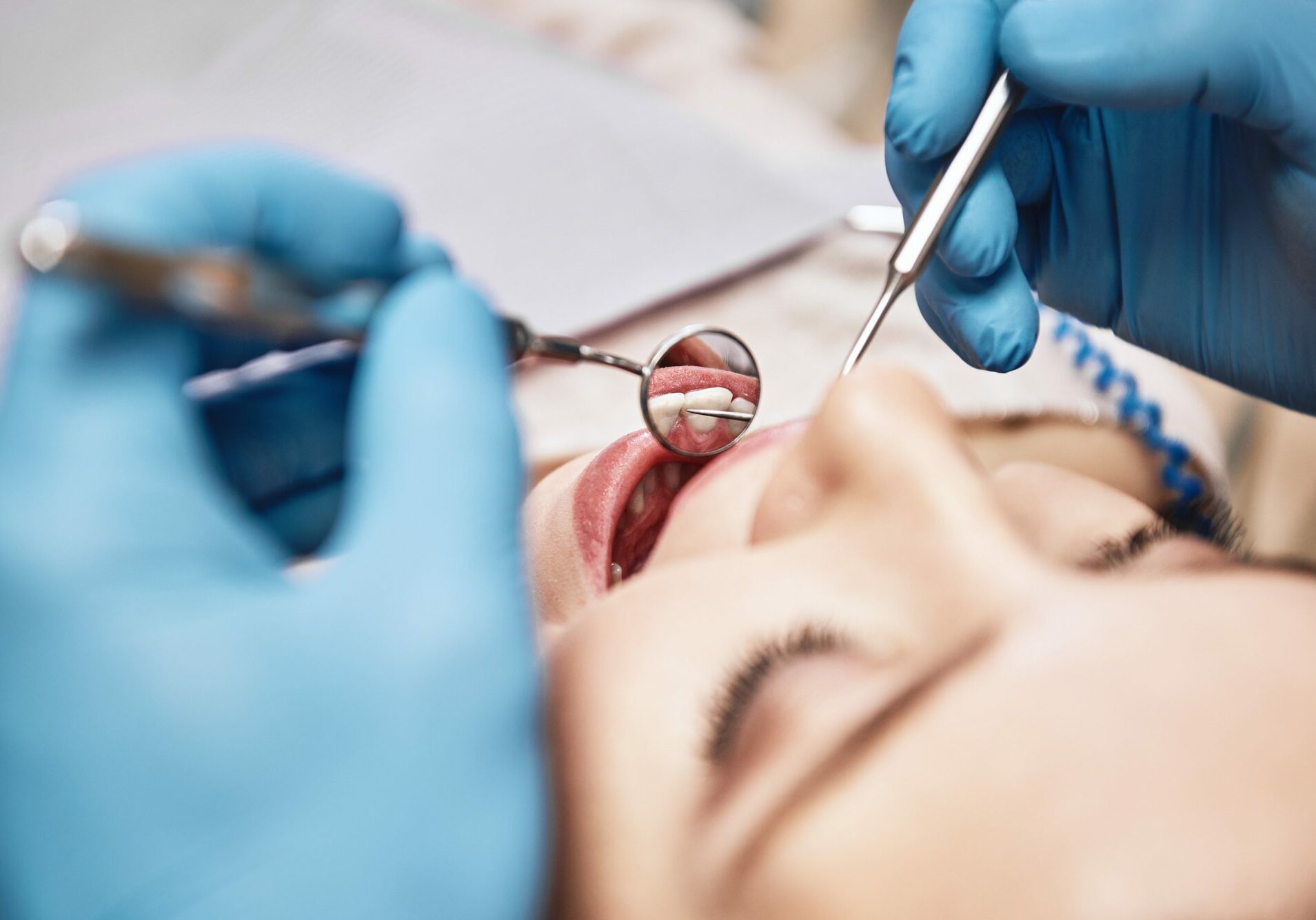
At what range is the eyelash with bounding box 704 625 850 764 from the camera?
485mm

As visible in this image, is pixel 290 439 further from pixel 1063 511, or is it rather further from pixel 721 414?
pixel 1063 511

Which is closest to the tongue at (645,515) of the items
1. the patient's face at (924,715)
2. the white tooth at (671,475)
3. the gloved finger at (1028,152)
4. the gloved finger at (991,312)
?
the white tooth at (671,475)

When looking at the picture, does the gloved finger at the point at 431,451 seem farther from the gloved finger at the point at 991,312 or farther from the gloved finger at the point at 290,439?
the gloved finger at the point at 991,312

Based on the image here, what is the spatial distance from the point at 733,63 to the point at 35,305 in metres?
1.59

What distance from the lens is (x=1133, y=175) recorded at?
0.87m

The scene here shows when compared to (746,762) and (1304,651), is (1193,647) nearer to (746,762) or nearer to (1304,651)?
(1304,651)

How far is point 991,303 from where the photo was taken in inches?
31.2

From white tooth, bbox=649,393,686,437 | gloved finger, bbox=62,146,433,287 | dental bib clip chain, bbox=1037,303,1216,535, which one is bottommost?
dental bib clip chain, bbox=1037,303,1216,535

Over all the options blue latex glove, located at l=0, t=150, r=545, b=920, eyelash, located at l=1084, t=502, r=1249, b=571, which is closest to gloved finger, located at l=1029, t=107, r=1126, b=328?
eyelash, located at l=1084, t=502, r=1249, b=571

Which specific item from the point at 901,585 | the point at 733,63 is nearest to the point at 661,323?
the point at 901,585

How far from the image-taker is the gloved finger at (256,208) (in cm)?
47

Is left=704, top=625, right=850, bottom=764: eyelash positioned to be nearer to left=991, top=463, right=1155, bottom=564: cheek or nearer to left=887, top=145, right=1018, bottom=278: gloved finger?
left=991, top=463, right=1155, bottom=564: cheek

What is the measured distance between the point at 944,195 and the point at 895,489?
1.02 ft

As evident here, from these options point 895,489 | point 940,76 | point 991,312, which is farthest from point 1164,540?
point 940,76
